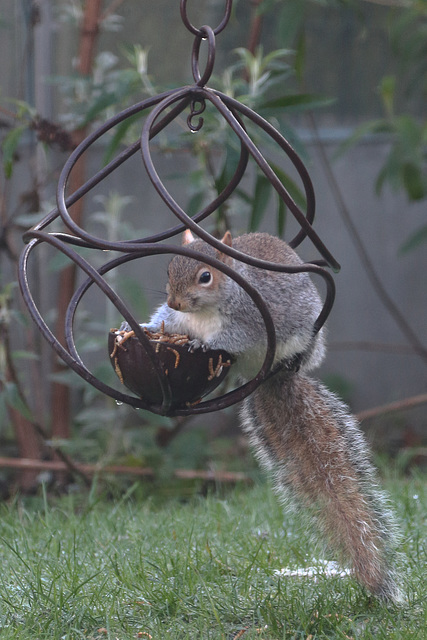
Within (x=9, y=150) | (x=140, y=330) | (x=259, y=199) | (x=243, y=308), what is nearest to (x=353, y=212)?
(x=259, y=199)

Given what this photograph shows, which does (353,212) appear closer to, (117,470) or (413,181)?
(413,181)

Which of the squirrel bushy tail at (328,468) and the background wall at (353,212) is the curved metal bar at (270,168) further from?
the background wall at (353,212)

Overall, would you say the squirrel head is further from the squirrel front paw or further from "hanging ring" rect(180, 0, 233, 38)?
"hanging ring" rect(180, 0, 233, 38)

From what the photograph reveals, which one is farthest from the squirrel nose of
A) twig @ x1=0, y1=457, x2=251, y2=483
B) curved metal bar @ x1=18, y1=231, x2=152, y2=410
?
twig @ x1=0, y1=457, x2=251, y2=483

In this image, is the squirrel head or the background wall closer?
the squirrel head

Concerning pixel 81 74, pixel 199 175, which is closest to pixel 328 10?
pixel 81 74

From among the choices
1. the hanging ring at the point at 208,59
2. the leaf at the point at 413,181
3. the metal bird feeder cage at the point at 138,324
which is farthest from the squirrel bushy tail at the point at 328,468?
the leaf at the point at 413,181

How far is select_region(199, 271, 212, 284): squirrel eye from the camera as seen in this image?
169 centimetres

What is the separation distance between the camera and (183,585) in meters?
1.77

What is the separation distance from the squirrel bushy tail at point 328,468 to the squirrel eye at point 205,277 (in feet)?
0.92

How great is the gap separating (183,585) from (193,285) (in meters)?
0.67

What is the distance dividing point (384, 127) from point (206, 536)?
7.42ft

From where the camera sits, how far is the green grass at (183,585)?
158 cm

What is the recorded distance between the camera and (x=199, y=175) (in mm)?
2887
